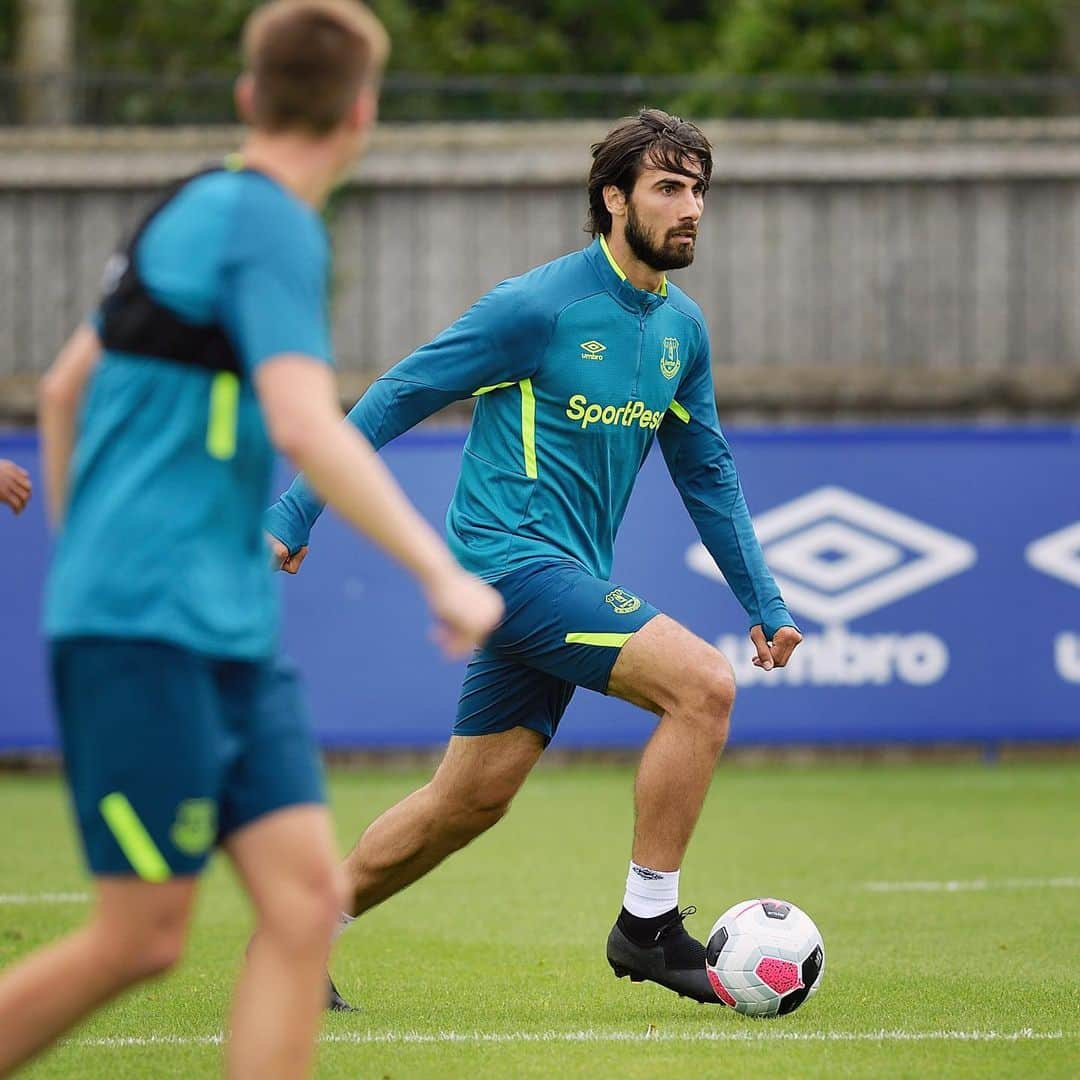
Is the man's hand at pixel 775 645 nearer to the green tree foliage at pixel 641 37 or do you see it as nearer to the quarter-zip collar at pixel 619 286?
the quarter-zip collar at pixel 619 286

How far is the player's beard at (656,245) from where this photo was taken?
19.4 ft

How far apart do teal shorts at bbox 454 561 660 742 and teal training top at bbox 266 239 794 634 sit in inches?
5.4

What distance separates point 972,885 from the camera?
8.30m

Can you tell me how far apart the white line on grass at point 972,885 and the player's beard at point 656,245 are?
10.8ft

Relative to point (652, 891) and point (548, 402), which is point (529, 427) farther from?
Answer: point (652, 891)

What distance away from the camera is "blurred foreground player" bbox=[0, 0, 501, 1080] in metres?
3.35

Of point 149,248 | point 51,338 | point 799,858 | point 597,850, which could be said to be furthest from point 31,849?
point 149,248

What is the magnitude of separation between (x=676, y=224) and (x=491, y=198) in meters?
8.88

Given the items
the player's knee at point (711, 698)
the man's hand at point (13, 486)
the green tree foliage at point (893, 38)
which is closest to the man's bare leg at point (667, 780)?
the player's knee at point (711, 698)

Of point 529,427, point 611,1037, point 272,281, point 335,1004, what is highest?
point 272,281

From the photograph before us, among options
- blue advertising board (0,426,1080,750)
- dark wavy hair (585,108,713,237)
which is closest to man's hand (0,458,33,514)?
dark wavy hair (585,108,713,237)

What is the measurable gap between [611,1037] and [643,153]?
2.48 m

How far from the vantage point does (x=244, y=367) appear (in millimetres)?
3469

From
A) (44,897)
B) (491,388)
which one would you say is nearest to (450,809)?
(491,388)
